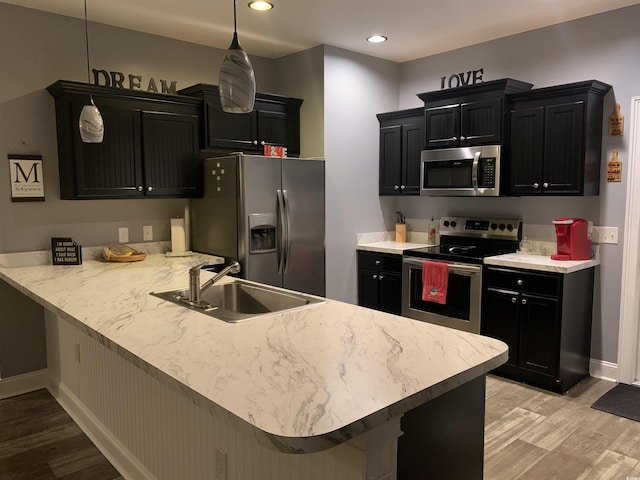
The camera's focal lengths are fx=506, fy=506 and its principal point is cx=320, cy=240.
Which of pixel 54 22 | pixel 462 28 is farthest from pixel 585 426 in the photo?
pixel 54 22

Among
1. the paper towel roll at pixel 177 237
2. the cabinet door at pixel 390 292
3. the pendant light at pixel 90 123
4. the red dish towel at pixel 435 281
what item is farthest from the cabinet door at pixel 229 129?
the red dish towel at pixel 435 281

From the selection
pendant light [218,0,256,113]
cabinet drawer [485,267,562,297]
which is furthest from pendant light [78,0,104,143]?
cabinet drawer [485,267,562,297]

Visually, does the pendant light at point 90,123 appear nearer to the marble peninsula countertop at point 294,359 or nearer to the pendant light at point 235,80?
the marble peninsula countertop at point 294,359

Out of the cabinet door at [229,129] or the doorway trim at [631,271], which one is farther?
the cabinet door at [229,129]

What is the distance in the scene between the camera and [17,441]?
2.96 metres

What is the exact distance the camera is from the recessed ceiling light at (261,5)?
3463 millimetres

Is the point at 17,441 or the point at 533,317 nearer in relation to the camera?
the point at 17,441

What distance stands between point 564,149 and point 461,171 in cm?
81

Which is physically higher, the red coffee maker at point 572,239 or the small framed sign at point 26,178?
the small framed sign at point 26,178

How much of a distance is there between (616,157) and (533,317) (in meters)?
1.32

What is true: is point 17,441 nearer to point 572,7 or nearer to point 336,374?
point 336,374

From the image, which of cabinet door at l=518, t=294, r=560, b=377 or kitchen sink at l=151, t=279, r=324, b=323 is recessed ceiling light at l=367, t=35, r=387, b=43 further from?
kitchen sink at l=151, t=279, r=324, b=323

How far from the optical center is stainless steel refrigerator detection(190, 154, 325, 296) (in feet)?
12.5

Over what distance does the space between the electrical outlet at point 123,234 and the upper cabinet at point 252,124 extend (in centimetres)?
92
